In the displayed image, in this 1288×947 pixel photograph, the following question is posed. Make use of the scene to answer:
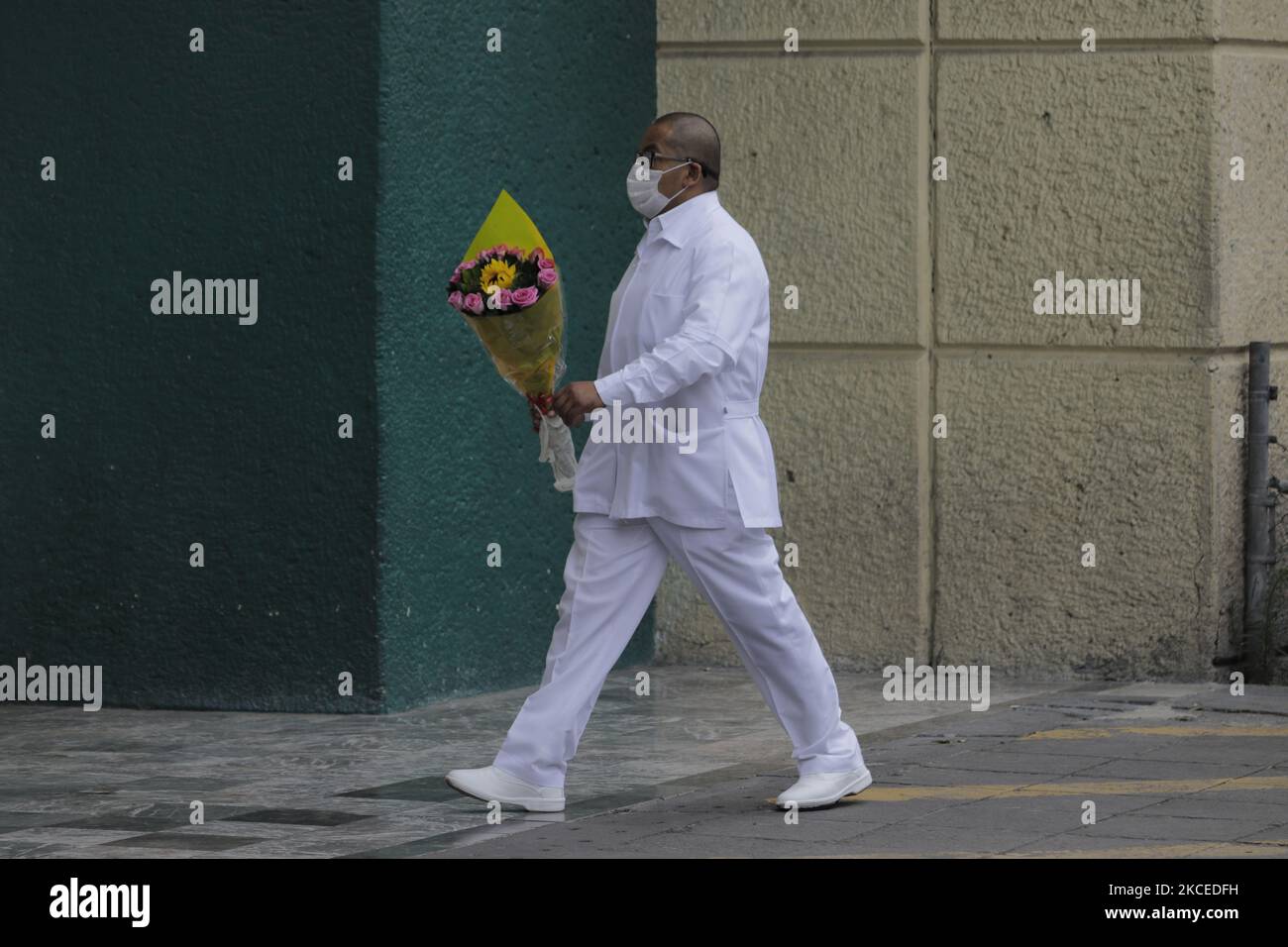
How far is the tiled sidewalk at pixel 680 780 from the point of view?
607cm

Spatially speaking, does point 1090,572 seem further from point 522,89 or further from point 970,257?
point 522,89

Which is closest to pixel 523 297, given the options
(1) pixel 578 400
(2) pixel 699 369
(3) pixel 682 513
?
(1) pixel 578 400

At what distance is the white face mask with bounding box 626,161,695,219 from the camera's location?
6520mm

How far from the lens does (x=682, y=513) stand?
6391 millimetres

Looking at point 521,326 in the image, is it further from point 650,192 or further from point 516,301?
point 650,192

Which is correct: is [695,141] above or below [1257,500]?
above

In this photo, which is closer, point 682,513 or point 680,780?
point 682,513

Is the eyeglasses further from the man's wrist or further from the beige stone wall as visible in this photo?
the beige stone wall

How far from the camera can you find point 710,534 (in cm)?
641

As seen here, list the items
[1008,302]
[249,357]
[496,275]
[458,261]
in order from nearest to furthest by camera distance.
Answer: [496,275] < [249,357] < [458,261] < [1008,302]

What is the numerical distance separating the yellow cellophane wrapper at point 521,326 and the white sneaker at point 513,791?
3.49ft

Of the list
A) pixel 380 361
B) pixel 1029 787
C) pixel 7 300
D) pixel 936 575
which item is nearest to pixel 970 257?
pixel 936 575

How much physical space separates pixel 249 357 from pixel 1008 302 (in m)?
3.02

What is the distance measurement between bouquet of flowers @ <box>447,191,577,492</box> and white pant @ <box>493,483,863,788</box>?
396mm
